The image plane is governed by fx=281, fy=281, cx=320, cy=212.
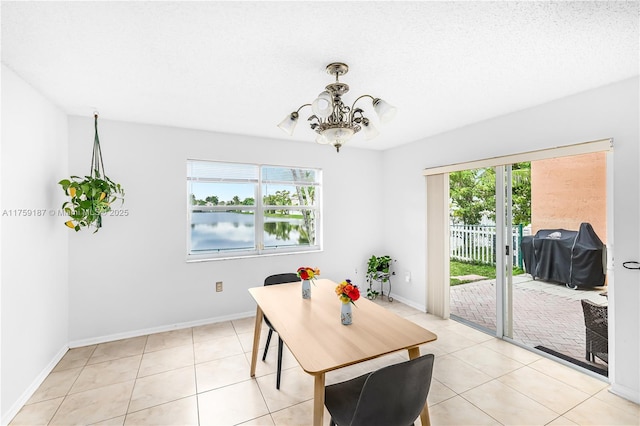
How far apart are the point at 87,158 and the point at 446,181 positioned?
4239 millimetres

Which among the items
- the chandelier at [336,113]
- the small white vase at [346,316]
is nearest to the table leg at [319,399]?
the small white vase at [346,316]

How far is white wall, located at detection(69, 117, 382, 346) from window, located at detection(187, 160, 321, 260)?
0.15 meters

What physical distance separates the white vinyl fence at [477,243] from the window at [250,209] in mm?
1949

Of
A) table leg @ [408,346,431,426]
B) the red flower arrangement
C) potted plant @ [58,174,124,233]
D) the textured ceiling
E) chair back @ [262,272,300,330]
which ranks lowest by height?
table leg @ [408,346,431,426]

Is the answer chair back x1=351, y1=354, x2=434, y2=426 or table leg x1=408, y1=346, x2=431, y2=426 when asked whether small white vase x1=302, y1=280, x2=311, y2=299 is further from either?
chair back x1=351, y1=354, x2=434, y2=426

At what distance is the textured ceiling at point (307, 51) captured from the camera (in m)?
1.45

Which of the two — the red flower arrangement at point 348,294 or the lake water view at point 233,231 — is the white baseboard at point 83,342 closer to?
the lake water view at point 233,231

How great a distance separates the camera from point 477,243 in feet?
11.3

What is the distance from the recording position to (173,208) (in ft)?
11.3

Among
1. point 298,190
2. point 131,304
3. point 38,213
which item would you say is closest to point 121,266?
point 131,304

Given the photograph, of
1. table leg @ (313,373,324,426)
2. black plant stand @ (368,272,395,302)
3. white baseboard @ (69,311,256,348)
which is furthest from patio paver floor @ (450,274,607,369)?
white baseboard @ (69,311,256,348)

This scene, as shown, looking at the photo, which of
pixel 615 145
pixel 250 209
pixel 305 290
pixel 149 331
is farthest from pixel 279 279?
pixel 615 145

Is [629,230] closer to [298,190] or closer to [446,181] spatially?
[446,181]

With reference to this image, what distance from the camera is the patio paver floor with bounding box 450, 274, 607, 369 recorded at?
2623mm
